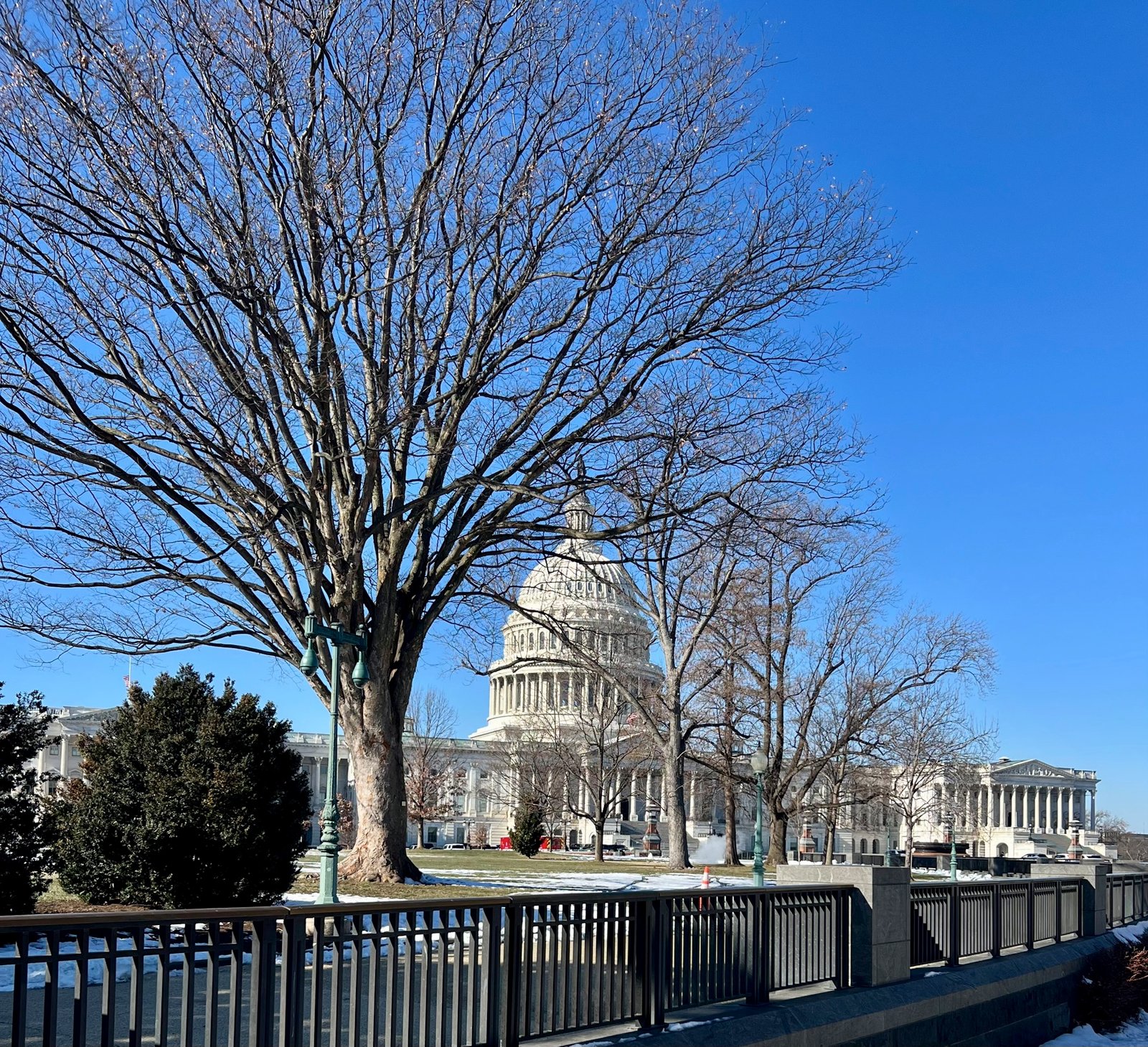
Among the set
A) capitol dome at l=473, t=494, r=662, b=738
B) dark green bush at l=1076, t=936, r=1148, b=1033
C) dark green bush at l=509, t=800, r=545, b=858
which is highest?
capitol dome at l=473, t=494, r=662, b=738

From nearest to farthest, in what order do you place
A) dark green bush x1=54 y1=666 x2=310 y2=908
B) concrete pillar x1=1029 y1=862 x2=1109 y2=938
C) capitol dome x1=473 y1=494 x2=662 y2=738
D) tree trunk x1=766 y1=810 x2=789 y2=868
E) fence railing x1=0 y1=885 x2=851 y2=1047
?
fence railing x1=0 y1=885 x2=851 y2=1047
dark green bush x1=54 y1=666 x2=310 y2=908
concrete pillar x1=1029 y1=862 x2=1109 y2=938
capitol dome x1=473 y1=494 x2=662 y2=738
tree trunk x1=766 y1=810 x2=789 y2=868

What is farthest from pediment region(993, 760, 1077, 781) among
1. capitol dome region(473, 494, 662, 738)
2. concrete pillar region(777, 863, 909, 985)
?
concrete pillar region(777, 863, 909, 985)

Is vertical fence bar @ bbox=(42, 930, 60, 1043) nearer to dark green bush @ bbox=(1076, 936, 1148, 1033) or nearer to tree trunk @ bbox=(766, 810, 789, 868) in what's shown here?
dark green bush @ bbox=(1076, 936, 1148, 1033)

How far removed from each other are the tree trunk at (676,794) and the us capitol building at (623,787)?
6.65 ft

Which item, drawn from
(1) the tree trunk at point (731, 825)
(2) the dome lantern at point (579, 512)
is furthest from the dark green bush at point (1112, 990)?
(1) the tree trunk at point (731, 825)

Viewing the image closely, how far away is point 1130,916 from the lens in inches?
1073

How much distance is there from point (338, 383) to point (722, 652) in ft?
87.9

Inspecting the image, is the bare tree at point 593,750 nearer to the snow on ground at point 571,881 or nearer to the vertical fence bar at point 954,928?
the snow on ground at point 571,881

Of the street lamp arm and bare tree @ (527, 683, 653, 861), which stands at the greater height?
the street lamp arm

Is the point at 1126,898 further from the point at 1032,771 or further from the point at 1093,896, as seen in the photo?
the point at 1032,771

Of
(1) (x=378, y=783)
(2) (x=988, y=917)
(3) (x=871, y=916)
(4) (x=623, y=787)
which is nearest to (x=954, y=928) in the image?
(2) (x=988, y=917)

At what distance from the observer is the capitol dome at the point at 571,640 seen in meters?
27.3

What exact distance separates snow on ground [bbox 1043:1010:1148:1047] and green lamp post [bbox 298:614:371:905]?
9.91 m

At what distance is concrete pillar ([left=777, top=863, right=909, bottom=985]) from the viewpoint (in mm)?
13023
